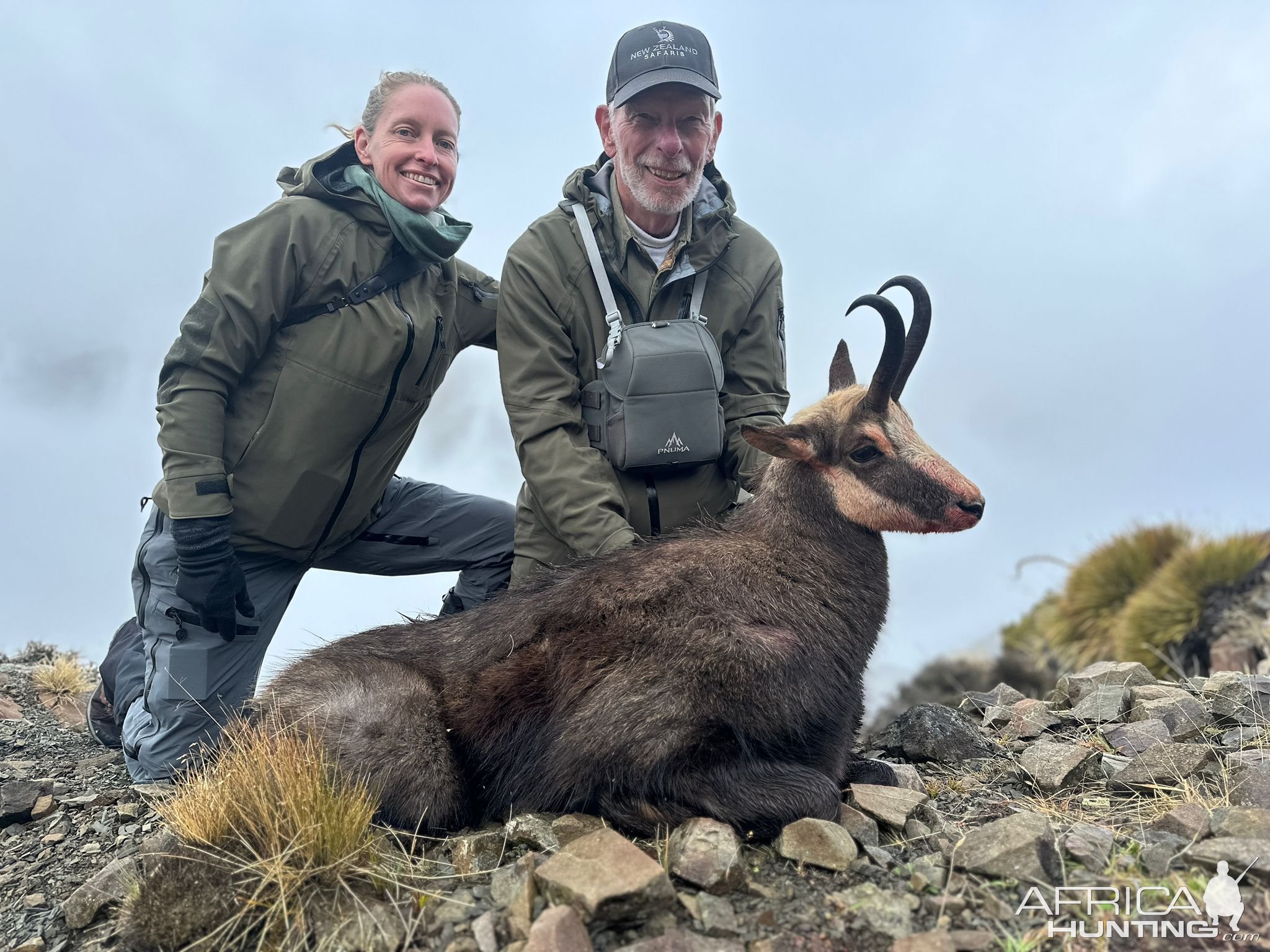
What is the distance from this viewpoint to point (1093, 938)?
3.27 metres

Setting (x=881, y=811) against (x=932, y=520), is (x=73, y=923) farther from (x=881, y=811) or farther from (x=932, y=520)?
(x=932, y=520)

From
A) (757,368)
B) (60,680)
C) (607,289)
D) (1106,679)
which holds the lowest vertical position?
(60,680)

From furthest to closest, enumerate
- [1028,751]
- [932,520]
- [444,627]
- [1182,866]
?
1. [1028,751]
2. [444,627]
3. [932,520]
4. [1182,866]

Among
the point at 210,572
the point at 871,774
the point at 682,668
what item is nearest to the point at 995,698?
the point at 871,774

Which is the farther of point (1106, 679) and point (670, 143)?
point (1106, 679)

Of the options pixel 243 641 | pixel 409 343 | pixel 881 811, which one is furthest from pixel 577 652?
Result: pixel 243 641

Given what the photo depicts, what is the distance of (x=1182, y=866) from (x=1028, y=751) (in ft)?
6.48

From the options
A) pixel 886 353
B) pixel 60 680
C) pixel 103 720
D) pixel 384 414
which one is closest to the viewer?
pixel 886 353

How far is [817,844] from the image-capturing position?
385 cm

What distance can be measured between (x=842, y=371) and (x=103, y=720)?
6177 mm

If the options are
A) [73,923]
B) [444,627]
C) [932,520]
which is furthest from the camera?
[444,627]

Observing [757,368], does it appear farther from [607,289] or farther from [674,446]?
[607,289]

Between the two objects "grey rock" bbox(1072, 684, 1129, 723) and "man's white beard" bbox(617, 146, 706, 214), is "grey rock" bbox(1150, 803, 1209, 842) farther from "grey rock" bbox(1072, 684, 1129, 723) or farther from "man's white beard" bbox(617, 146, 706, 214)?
"man's white beard" bbox(617, 146, 706, 214)

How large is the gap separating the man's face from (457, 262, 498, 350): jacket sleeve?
145 centimetres
